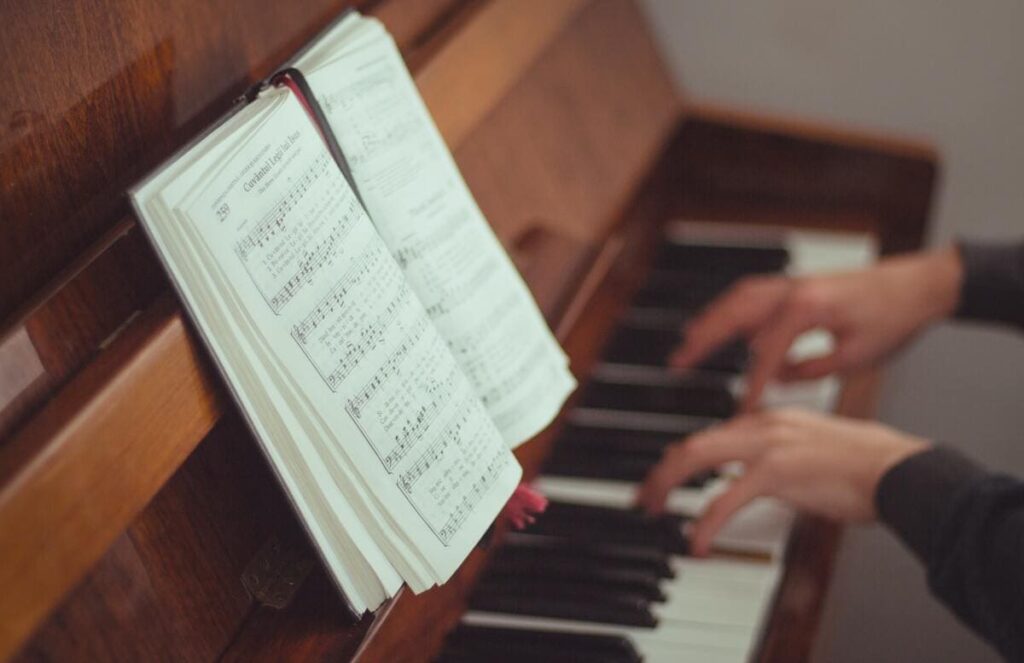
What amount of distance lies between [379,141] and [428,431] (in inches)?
9.6

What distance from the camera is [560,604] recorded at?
114 centimetres

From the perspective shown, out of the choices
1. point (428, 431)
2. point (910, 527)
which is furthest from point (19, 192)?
point (910, 527)

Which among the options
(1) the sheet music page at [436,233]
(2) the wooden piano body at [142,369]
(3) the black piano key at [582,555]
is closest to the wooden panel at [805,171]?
(2) the wooden piano body at [142,369]

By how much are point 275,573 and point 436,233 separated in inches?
11.7

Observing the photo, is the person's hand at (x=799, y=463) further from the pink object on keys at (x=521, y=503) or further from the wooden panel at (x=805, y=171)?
the wooden panel at (x=805, y=171)

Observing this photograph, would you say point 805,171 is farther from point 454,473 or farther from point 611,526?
point 454,473

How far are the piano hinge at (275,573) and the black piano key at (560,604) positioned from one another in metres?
0.25

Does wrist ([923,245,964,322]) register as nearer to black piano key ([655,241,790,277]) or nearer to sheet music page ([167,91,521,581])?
black piano key ([655,241,790,277])

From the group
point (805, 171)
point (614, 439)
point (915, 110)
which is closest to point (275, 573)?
point (614, 439)

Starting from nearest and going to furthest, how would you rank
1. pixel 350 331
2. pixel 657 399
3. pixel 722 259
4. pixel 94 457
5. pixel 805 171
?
pixel 94 457 < pixel 350 331 < pixel 657 399 < pixel 722 259 < pixel 805 171

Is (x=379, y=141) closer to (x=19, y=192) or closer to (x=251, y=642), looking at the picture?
(x=19, y=192)

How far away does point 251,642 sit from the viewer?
2.96 feet

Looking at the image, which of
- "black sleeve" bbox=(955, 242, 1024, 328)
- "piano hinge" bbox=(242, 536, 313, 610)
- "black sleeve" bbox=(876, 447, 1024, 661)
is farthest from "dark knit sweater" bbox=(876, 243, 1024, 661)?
"piano hinge" bbox=(242, 536, 313, 610)

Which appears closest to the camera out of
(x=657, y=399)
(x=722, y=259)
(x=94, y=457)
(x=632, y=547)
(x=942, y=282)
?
(x=94, y=457)
